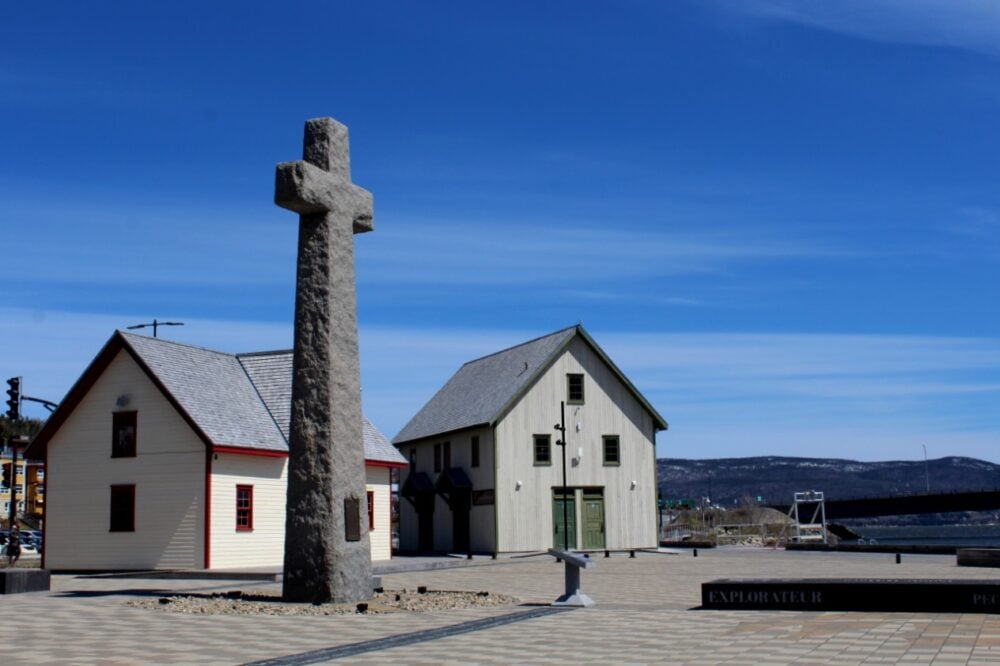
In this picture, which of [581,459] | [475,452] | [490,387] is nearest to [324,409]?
[581,459]

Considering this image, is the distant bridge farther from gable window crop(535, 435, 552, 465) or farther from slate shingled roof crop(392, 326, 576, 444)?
gable window crop(535, 435, 552, 465)

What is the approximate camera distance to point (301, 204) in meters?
17.5

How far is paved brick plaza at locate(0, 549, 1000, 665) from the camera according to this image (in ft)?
35.9

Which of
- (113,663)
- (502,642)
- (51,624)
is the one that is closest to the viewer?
(113,663)

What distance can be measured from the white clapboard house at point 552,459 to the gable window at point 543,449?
0.04m

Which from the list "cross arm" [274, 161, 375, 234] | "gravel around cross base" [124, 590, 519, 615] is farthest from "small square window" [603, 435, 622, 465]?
"cross arm" [274, 161, 375, 234]

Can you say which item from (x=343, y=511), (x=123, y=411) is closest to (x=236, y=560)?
(x=123, y=411)

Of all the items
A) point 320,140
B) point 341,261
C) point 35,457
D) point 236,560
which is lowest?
point 236,560

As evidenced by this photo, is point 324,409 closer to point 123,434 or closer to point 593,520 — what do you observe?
→ point 123,434

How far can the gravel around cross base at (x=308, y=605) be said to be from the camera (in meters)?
16.3

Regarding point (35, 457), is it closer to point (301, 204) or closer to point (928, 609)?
point (301, 204)

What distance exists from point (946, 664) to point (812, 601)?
17.9ft

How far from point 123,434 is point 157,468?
171 centimetres

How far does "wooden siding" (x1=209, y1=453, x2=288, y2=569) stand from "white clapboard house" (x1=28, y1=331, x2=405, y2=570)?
0.12 feet
